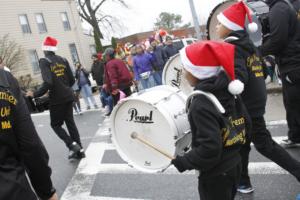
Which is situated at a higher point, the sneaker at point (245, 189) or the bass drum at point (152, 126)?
the bass drum at point (152, 126)

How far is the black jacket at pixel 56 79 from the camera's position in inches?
241

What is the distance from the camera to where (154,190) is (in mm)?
4785

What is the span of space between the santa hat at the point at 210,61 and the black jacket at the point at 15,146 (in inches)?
45.3

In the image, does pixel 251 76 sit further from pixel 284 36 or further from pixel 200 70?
pixel 200 70

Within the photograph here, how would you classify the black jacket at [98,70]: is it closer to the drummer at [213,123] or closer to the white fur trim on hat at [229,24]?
the white fur trim on hat at [229,24]

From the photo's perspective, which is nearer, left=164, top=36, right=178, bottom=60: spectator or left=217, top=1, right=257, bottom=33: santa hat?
left=217, top=1, right=257, bottom=33: santa hat

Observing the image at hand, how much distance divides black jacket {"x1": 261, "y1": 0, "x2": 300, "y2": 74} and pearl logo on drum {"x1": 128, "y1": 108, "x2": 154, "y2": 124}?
66.4 inches

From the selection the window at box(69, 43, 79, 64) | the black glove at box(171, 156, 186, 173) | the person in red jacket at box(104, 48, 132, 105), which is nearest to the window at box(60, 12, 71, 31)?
the window at box(69, 43, 79, 64)

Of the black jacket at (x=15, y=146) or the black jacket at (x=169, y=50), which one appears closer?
the black jacket at (x=15, y=146)

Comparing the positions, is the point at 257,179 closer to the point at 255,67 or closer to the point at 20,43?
the point at 255,67

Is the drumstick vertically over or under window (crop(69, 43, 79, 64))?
under

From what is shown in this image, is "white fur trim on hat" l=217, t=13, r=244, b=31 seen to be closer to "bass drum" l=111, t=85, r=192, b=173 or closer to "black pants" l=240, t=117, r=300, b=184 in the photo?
"bass drum" l=111, t=85, r=192, b=173

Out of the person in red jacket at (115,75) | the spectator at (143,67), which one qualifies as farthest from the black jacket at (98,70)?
the person in red jacket at (115,75)

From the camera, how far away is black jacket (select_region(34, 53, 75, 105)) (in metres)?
6.11
